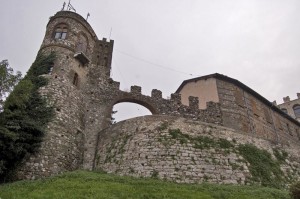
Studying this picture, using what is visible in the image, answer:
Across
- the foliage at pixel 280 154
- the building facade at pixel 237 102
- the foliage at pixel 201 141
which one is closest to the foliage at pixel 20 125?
the foliage at pixel 201 141

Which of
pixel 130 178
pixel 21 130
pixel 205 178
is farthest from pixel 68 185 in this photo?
pixel 205 178

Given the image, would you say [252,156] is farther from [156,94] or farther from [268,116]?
[268,116]

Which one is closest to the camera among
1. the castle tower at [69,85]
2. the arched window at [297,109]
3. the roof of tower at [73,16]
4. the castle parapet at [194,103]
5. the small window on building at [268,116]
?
the castle tower at [69,85]

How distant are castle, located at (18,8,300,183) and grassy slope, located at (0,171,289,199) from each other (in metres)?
1.32

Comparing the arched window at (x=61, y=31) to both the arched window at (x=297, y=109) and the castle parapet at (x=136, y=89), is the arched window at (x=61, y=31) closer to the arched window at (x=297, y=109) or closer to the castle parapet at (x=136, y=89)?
the castle parapet at (x=136, y=89)

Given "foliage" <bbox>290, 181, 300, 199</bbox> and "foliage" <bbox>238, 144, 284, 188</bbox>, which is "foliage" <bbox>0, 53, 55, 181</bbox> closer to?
"foliage" <bbox>238, 144, 284, 188</bbox>

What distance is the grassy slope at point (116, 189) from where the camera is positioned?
10.3 metres

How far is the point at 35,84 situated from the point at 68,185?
7922 mm

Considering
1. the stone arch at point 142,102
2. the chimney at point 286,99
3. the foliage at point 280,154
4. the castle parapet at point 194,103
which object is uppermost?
the chimney at point 286,99

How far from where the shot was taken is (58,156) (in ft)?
47.1

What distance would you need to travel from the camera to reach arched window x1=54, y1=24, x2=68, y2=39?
20.1m

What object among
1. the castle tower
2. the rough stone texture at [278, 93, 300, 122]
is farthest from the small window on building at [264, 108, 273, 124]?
the rough stone texture at [278, 93, 300, 122]

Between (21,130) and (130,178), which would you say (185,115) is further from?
(21,130)

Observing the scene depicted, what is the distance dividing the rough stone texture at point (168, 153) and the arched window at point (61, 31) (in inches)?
310
